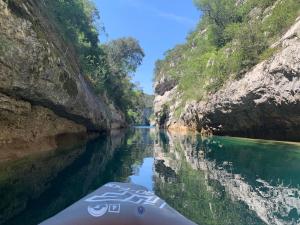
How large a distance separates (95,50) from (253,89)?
19.6 meters

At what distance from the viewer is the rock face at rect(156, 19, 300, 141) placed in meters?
18.5

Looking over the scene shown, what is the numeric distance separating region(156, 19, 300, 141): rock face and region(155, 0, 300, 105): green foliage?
162cm

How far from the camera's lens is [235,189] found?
8.45m

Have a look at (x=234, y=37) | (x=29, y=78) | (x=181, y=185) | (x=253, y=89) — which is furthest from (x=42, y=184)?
(x=234, y=37)

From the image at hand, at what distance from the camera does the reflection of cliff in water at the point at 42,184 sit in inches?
238

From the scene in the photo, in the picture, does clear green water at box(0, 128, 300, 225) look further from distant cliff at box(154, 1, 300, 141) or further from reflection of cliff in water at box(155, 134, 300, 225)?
distant cliff at box(154, 1, 300, 141)

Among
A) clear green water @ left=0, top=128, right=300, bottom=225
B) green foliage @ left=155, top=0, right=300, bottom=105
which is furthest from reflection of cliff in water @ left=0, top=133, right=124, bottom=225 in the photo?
green foliage @ left=155, top=0, right=300, bottom=105

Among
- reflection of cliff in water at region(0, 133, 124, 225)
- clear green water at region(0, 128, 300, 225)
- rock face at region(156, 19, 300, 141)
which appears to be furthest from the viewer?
rock face at region(156, 19, 300, 141)

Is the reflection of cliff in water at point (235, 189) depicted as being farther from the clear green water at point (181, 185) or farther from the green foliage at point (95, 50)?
the green foliage at point (95, 50)

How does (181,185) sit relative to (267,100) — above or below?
below

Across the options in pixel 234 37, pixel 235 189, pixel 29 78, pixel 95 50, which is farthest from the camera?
pixel 95 50

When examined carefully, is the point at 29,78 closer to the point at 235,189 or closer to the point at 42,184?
the point at 42,184

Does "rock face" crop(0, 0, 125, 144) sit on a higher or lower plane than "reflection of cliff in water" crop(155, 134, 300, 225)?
higher

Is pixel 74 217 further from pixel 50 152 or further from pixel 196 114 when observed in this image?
pixel 196 114
